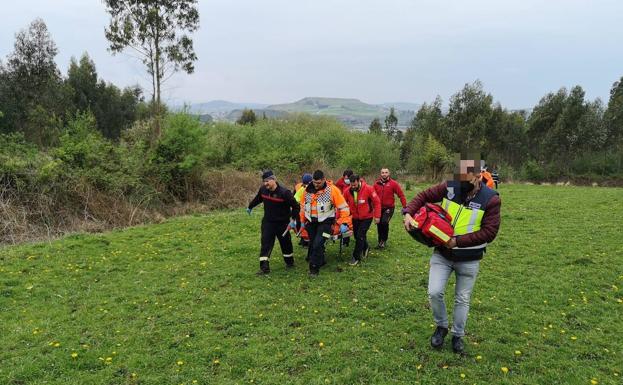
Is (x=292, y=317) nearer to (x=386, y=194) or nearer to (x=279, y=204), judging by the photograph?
(x=279, y=204)

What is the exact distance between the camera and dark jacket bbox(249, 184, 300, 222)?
849 cm

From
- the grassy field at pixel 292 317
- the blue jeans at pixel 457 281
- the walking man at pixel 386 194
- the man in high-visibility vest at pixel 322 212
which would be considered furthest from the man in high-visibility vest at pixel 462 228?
the walking man at pixel 386 194

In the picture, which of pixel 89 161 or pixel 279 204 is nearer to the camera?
pixel 279 204

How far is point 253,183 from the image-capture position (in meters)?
21.7

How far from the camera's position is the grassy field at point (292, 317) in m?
5.02

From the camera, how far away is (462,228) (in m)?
4.71

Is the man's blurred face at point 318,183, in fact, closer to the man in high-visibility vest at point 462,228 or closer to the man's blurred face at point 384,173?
the man's blurred face at point 384,173

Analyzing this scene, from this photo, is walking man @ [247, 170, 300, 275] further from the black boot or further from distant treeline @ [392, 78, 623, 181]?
distant treeline @ [392, 78, 623, 181]

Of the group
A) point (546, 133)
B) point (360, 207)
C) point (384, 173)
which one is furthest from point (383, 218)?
point (546, 133)

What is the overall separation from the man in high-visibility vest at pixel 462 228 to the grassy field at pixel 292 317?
0.81m

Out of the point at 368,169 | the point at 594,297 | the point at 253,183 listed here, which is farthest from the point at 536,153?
the point at 594,297

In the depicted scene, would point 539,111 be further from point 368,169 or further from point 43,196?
point 43,196

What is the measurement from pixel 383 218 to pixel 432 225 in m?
5.85

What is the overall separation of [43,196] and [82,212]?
1.30 metres
